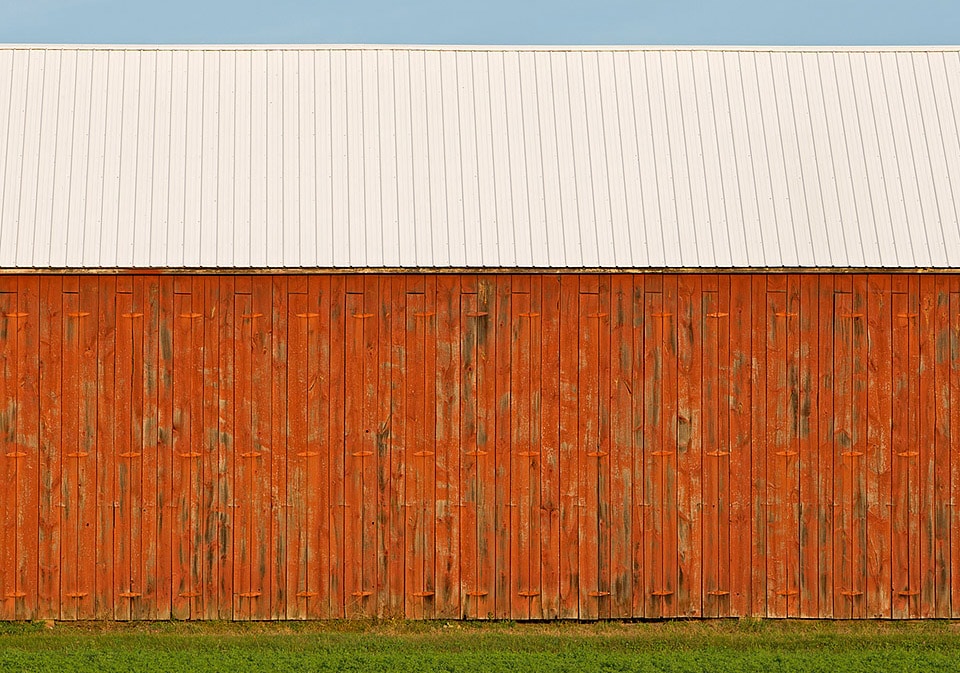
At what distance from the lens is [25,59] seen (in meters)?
12.7

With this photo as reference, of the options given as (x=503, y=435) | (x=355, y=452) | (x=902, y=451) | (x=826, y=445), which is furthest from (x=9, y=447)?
(x=902, y=451)

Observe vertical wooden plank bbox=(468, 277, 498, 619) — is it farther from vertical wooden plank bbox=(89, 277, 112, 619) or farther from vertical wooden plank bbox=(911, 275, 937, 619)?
vertical wooden plank bbox=(911, 275, 937, 619)

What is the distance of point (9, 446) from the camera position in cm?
1141

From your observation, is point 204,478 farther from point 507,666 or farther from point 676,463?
point 676,463

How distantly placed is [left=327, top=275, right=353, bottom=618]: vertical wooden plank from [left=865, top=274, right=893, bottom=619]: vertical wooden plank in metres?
4.65

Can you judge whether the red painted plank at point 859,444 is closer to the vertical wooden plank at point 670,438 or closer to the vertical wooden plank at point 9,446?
the vertical wooden plank at point 670,438

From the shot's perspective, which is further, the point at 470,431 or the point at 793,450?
the point at 793,450

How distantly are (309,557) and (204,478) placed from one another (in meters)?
1.15

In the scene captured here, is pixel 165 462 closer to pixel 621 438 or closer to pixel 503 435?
pixel 503 435

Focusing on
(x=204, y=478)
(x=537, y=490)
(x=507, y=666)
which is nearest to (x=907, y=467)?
(x=537, y=490)

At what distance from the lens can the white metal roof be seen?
11461mm

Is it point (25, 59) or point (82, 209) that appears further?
point (25, 59)

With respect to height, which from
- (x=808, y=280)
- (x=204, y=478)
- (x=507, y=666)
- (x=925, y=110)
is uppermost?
(x=925, y=110)

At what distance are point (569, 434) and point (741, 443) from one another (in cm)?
154
